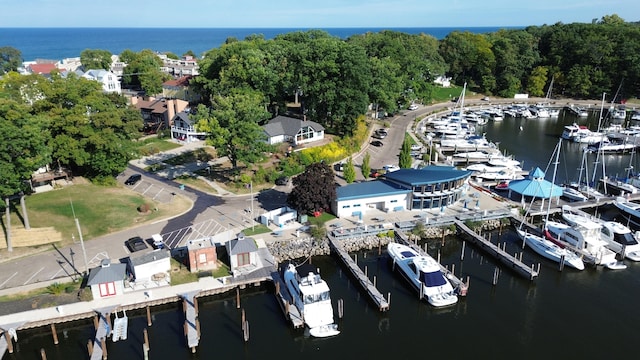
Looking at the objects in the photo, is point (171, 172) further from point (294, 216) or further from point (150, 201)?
point (294, 216)

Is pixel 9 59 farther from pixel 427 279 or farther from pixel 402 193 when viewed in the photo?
pixel 427 279

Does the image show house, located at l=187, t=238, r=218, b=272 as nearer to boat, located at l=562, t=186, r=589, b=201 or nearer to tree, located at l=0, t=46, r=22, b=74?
boat, located at l=562, t=186, r=589, b=201

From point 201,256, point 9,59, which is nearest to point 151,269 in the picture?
point 201,256

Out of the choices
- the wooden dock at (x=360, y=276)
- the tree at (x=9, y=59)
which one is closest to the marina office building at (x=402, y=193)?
the wooden dock at (x=360, y=276)

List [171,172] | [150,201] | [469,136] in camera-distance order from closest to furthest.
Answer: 1. [150,201]
2. [171,172]
3. [469,136]

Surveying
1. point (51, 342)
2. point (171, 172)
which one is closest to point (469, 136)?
point (171, 172)
